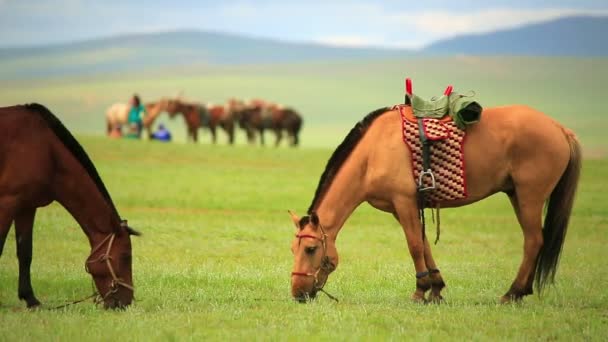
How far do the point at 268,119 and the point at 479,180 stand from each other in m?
41.2

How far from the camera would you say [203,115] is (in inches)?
2003

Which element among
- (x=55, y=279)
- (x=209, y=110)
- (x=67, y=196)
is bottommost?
(x=209, y=110)

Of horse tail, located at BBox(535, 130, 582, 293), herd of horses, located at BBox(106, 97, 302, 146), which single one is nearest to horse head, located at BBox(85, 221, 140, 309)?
horse tail, located at BBox(535, 130, 582, 293)

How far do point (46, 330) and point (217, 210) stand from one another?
1518 centimetres

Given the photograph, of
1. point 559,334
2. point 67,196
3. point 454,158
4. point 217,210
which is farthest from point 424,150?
point 217,210

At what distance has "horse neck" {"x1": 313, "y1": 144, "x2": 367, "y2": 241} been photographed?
1052 cm

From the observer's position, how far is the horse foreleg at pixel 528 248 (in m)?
Answer: 10.7

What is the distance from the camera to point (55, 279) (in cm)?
1243

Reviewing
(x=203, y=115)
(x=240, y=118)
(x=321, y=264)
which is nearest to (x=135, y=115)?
(x=203, y=115)

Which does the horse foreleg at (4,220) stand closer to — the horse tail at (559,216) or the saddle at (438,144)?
the saddle at (438,144)

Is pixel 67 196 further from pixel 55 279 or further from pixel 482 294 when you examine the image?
pixel 482 294

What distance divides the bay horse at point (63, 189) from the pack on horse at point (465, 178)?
66.2 inches

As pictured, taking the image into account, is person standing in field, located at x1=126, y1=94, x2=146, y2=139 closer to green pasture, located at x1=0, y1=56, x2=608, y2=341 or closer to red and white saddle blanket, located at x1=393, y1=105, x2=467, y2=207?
green pasture, located at x1=0, y1=56, x2=608, y2=341

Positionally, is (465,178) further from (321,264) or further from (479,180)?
(321,264)
